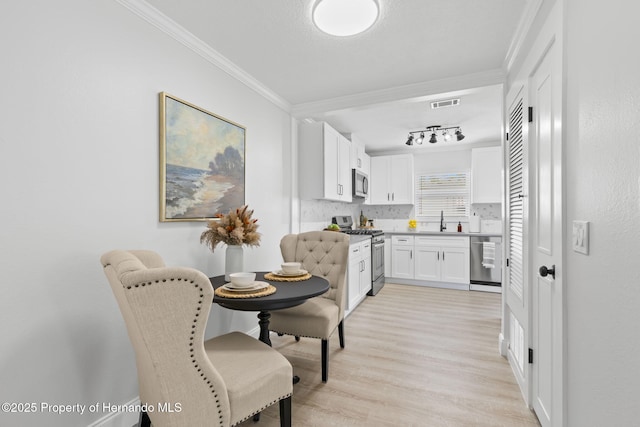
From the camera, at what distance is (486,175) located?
16.8 ft

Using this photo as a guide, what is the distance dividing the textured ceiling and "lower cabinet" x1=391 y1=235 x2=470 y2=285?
2.51 metres

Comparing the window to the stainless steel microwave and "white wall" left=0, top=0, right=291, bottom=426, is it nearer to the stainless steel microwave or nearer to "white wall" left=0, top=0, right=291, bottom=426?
the stainless steel microwave

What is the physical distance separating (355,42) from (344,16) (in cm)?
36

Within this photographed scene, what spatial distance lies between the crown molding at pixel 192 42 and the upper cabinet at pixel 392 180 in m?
3.06

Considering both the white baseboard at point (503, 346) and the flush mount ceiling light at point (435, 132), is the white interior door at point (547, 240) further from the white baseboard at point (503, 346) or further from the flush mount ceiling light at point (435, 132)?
the flush mount ceiling light at point (435, 132)

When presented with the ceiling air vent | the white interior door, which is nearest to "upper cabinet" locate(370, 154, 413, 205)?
the ceiling air vent

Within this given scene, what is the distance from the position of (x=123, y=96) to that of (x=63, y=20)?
395 millimetres

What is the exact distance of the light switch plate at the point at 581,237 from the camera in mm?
1126

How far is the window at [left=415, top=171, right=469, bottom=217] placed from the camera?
5520 millimetres

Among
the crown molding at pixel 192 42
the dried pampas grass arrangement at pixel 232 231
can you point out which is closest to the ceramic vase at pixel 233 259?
the dried pampas grass arrangement at pixel 232 231

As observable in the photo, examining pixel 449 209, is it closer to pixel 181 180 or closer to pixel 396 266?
pixel 396 266

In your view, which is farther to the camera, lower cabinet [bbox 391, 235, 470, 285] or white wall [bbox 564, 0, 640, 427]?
lower cabinet [bbox 391, 235, 470, 285]

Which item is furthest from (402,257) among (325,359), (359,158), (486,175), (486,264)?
(325,359)

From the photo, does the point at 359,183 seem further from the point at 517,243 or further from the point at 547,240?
the point at 547,240
